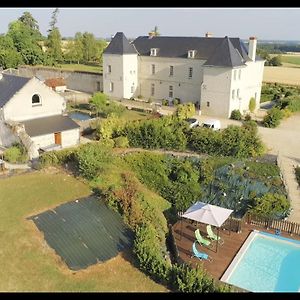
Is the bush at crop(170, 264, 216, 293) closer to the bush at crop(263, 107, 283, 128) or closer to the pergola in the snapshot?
the pergola

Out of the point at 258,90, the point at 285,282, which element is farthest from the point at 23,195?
the point at 258,90

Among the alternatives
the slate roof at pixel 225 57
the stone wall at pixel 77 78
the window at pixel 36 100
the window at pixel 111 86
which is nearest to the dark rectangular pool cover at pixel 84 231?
the window at pixel 36 100

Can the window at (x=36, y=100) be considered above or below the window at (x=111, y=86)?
above

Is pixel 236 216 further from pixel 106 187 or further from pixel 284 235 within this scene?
pixel 106 187

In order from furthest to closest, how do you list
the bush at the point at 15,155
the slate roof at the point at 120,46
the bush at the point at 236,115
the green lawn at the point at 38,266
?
the slate roof at the point at 120,46, the bush at the point at 236,115, the bush at the point at 15,155, the green lawn at the point at 38,266

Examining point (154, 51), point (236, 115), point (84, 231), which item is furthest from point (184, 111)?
point (84, 231)

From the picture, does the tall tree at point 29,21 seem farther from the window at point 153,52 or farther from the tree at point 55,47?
the window at point 153,52

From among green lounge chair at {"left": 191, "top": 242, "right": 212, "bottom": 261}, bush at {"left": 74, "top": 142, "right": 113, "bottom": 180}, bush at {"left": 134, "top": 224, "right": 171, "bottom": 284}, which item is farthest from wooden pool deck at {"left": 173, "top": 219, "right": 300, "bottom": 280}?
bush at {"left": 74, "top": 142, "right": 113, "bottom": 180}

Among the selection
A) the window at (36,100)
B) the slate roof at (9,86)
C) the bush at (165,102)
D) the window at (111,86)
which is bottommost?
the bush at (165,102)
